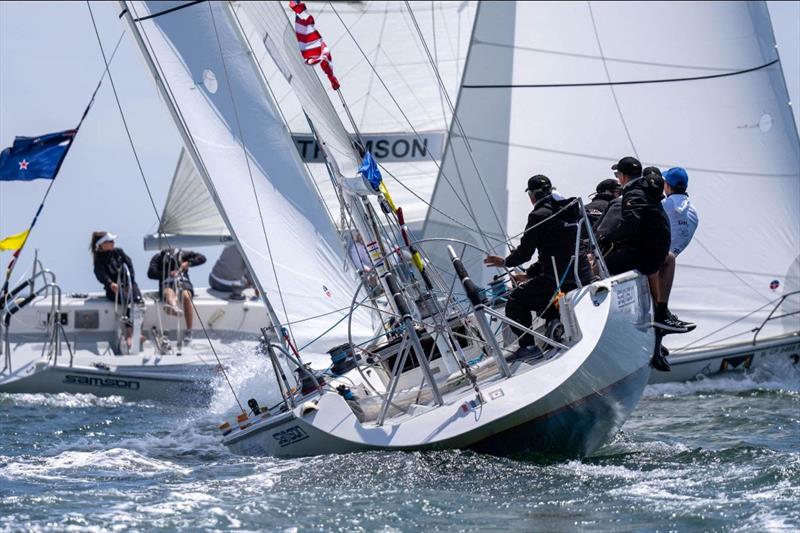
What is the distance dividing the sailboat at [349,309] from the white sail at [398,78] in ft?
16.1

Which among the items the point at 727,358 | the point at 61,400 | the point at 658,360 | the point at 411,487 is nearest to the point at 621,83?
the point at 727,358

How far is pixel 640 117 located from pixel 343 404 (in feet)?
24.4

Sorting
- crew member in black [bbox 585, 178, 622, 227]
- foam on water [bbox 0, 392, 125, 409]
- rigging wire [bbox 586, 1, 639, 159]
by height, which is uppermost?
rigging wire [bbox 586, 1, 639, 159]

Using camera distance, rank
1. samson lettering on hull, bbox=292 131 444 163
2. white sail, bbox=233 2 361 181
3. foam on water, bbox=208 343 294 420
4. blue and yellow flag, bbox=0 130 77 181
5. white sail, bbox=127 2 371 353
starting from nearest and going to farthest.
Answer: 1. white sail, bbox=233 2 361 181
2. white sail, bbox=127 2 371 353
3. foam on water, bbox=208 343 294 420
4. blue and yellow flag, bbox=0 130 77 181
5. samson lettering on hull, bbox=292 131 444 163

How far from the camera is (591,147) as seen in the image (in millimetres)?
15695

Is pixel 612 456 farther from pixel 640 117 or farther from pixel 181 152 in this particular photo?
pixel 181 152

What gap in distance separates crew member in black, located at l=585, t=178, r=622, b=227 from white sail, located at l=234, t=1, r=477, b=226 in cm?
844

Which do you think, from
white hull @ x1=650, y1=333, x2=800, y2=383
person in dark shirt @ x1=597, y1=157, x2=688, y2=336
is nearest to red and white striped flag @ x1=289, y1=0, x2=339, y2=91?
person in dark shirt @ x1=597, y1=157, x2=688, y2=336

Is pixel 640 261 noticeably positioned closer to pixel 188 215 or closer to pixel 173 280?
pixel 173 280

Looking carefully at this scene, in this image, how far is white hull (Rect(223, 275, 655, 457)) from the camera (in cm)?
888

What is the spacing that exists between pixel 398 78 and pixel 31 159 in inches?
262

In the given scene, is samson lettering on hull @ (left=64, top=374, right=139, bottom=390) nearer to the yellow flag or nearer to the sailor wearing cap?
the yellow flag

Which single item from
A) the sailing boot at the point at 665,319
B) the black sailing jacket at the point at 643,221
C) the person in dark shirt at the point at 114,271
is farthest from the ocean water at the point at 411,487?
the person in dark shirt at the point at 114,271

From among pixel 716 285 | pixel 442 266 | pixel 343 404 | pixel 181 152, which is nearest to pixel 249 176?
pixel 442 266
